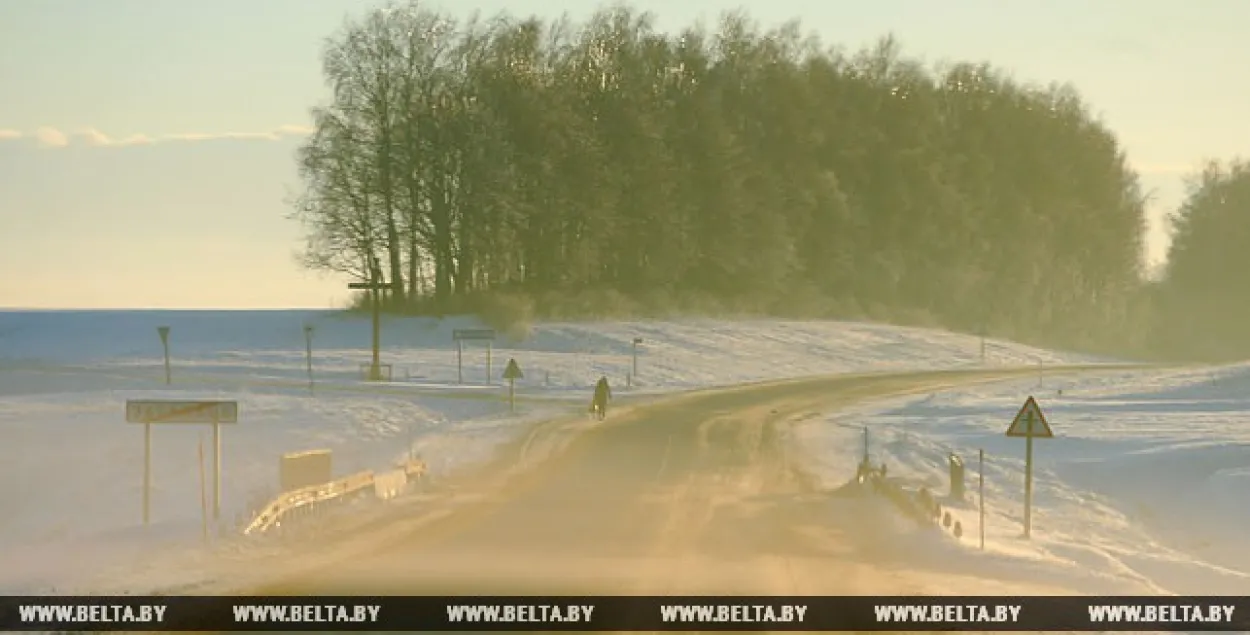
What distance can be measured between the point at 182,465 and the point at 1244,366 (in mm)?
50312

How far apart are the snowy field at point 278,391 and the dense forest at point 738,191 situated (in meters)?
4.61

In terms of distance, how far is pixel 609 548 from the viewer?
20953 millimetres

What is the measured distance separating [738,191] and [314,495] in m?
69.7

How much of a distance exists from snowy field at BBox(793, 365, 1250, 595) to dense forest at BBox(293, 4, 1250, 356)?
2836 centimetres

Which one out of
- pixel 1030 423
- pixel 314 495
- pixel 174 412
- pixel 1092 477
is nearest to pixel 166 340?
pixel 1092 477

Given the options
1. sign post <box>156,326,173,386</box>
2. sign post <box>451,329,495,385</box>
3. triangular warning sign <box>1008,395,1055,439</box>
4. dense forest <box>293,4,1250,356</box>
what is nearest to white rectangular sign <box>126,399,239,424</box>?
triangular warning sign <box>1008,395,1055,439</box>

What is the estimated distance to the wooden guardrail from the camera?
2270cm

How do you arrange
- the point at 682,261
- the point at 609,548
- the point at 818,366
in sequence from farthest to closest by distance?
the point at 682,261
the point at 818,366
the point at 609,548

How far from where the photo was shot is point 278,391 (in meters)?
56.0

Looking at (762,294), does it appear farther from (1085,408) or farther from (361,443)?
(361,443)

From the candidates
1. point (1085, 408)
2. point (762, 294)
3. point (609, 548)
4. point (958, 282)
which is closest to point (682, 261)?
point (762, 294)

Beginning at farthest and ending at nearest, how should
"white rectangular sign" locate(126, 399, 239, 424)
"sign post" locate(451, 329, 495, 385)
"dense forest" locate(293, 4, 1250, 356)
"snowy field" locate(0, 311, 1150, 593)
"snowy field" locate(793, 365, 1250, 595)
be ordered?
"dense forest" locate(293, 4, 1250, 356)
"sign post" locate(451, 329, 495, 385)
"snowy field" locate(0, 311, 1150, 593)
"white rectangular sign" locate(126, 399, 239, 424)
"snowy field" locate(793, 365, 1250, 595)

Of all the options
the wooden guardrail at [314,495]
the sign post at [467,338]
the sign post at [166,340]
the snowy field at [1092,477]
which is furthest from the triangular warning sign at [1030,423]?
the sign post at [467,338]

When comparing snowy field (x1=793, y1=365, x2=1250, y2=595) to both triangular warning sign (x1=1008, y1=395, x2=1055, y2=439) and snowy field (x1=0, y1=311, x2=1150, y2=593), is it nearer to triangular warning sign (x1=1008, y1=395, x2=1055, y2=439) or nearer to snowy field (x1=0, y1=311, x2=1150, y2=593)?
snowy field (x1=0, y1=311, x2=1150, y2=593)
